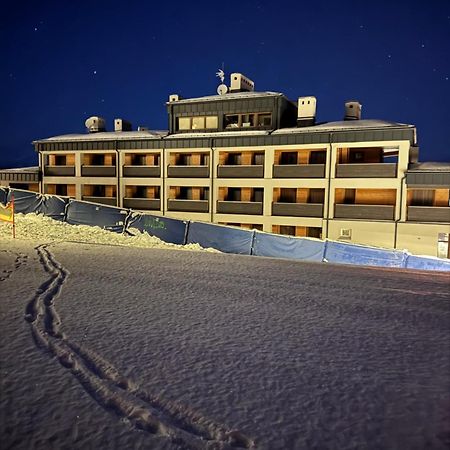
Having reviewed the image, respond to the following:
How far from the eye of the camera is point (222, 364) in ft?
14.3

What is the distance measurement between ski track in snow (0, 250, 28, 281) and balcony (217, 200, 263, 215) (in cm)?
1679

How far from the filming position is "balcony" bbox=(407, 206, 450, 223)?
21.5 m

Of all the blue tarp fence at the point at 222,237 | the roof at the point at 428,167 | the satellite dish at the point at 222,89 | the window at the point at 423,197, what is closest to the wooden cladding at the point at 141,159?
the satellite dish at the point at 222,89

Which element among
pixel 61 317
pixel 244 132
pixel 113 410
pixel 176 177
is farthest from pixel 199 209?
pixel 113 410

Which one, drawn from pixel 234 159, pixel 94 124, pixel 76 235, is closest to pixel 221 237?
pixel 76 235

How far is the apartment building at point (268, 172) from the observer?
22.4m

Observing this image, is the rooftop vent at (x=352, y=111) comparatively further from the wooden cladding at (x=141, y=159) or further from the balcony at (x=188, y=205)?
the wooden cladding at (x=141, y=159)

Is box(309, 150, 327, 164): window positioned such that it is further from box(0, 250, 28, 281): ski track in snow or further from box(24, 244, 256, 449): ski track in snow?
box(24, 244, 256, 449): ski track in snow

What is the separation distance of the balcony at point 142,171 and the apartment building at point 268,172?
3.3 inches

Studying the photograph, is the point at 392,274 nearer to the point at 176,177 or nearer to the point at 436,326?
the point at 436,326

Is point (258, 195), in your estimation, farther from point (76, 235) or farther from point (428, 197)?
point (76, 235)

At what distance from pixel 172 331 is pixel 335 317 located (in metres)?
2.76

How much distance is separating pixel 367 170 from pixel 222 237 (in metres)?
12.7

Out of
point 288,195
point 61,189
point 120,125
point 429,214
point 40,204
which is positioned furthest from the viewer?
point 120,125
